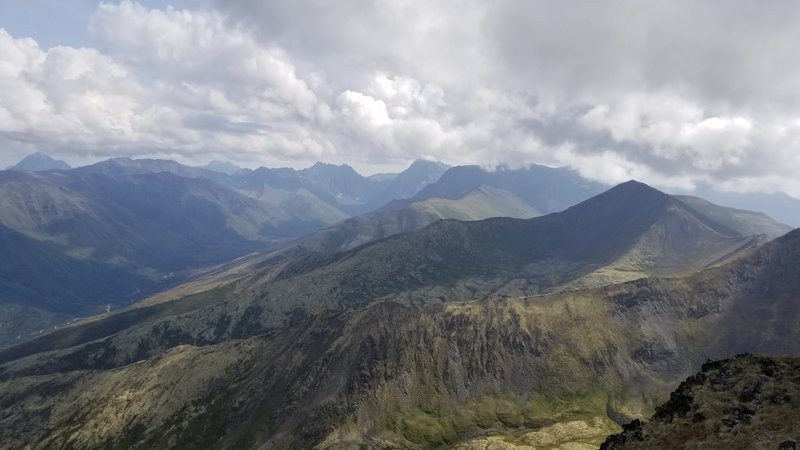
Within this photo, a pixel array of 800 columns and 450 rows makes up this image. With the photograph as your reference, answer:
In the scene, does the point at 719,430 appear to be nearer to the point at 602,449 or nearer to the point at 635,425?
the point at 635,425

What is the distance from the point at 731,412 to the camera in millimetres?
103188

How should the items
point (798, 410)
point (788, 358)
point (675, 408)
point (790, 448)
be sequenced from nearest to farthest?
1. point (790, 448)
2. point (798, 410)
3. point (675, 408)
4. point (788, 358)

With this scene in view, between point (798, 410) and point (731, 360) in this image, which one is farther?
point (731, 360)

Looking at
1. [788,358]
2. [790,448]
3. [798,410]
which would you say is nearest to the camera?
[790,448]

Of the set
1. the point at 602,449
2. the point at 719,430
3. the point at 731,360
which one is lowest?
the point at 602,449

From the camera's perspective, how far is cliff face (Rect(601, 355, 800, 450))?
94500 mm

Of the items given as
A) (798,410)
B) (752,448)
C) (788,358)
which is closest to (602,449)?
(752,448)

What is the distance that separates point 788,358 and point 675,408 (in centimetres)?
3049

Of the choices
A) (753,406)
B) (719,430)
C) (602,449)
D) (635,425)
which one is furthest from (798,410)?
(602,449)

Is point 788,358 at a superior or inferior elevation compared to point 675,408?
superior

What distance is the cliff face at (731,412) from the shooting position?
9450 centimetres

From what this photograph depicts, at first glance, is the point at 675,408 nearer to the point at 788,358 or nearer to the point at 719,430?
the point at 719,430

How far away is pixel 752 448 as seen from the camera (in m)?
90.4

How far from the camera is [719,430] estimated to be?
98.7m
